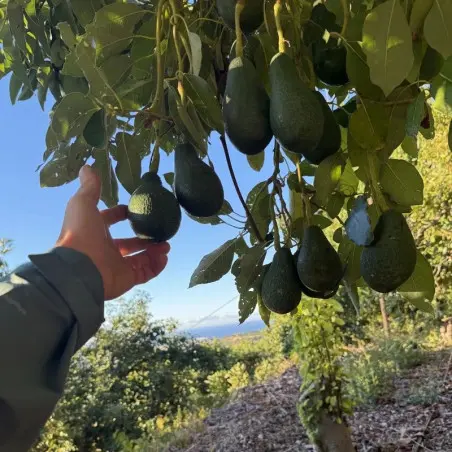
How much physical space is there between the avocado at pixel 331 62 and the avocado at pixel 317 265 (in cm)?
20

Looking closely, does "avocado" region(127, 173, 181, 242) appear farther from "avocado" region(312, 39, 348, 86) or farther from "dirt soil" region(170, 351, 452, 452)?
"dirt soil" region(170, 351, 452, 452)

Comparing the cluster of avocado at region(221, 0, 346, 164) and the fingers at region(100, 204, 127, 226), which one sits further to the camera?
the fingers at region(100, 204, 127, 226)

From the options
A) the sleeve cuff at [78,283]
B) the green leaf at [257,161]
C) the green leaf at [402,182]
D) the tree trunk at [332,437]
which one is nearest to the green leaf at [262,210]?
the green leaf at [257,161]

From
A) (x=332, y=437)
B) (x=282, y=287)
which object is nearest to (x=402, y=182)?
(x=282, y=287)

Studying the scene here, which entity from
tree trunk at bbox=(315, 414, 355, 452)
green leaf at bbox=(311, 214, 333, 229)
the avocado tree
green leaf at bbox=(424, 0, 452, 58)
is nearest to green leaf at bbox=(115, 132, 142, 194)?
the avocado tree

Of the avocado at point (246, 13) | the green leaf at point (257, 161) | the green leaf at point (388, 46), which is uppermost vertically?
the avocado at point (246, 13)

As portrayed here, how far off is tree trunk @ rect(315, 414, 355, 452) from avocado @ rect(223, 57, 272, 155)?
2.58 metres

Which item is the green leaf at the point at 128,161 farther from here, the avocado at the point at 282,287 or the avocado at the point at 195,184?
the avocado at the point at 282,287

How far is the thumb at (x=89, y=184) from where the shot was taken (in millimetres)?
752

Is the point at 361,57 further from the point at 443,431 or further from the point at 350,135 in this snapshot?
the point at 443,431

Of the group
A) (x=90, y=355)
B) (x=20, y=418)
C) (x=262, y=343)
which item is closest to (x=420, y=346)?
(x=262, y=343)

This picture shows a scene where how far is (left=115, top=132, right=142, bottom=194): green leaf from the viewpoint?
31.1 inches

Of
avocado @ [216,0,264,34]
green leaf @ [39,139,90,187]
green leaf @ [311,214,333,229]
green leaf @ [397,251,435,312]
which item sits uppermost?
avocado @ [216,0,264,34]

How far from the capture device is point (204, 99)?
2.01 ft
